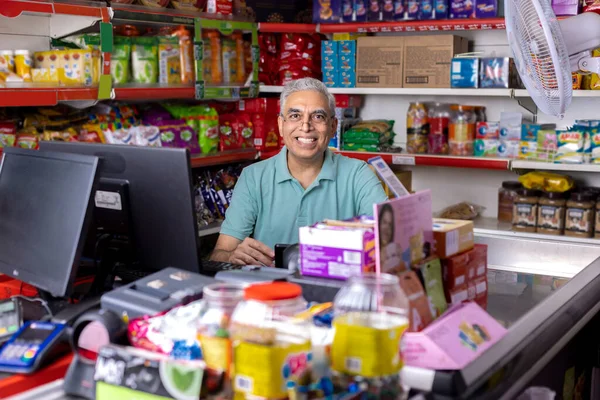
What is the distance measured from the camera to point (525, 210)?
438 centimetres

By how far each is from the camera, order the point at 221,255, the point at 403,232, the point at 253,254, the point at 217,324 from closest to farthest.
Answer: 1. the point at 217,324
2. the point at 403,232
3. the point at 253,254
4. the point at 221,255

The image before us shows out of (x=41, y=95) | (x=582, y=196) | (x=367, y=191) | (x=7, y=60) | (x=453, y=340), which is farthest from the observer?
(x=582, y=196)

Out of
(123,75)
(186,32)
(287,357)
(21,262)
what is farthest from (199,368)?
(186,32)

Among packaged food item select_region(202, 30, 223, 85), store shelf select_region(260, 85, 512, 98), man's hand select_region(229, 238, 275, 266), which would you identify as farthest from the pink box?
packaged food item select_region(202, 30, 223, 85)

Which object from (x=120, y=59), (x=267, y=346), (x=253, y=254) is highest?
(x=120, y=59)

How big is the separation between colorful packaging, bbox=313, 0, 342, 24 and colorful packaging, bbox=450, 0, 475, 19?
74 cm

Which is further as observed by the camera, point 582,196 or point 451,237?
point 582,196

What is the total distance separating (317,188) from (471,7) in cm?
199

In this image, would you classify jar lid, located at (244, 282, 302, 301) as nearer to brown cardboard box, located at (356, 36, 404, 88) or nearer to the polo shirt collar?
the polo shirt collar

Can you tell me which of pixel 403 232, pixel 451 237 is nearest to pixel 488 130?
pixel 451 237

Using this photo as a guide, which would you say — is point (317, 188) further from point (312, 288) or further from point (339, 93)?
point (339, 93)

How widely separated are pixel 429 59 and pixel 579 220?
1.27 metres

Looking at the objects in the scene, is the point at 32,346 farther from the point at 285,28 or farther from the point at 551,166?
the point at 285,28

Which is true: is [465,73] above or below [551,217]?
above
